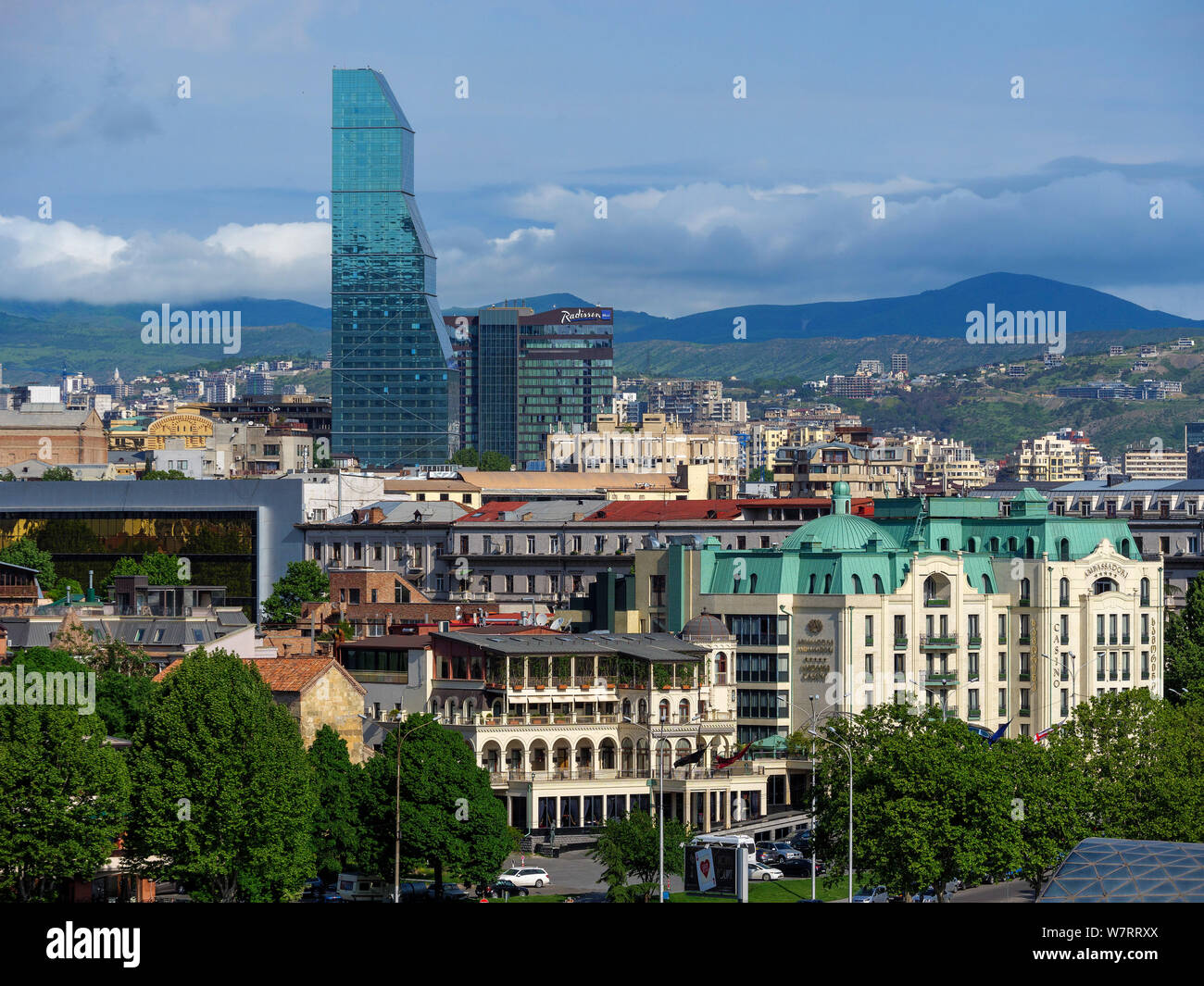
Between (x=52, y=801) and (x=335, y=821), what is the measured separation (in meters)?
14.0

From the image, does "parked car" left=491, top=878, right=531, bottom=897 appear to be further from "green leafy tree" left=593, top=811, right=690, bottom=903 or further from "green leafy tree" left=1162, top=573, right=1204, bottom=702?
"green leafy tree" left=1162, top=573, right=1204, bottom=702

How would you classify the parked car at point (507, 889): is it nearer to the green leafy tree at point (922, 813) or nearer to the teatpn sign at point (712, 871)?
the teatpn sign at point (712, 871)

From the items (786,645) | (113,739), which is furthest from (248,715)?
(786,645)

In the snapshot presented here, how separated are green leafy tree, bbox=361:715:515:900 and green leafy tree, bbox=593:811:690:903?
179 inches

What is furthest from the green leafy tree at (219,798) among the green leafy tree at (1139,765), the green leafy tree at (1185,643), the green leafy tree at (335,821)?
the green leafy tree at (1185,643)

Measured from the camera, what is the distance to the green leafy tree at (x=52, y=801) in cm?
8244

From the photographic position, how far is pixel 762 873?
104m

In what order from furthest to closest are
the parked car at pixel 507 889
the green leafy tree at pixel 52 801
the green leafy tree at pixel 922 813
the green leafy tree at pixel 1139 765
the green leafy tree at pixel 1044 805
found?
1. the green leafy tree at pixel 1139 765
2. the parked car at pixel 507 889
3. the green leafy tree at pixel 1044 805
4. the green leafy tree at pixel 922 813
5. the green leafy tree at pixel 52 801

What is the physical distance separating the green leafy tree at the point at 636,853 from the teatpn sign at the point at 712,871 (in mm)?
1518

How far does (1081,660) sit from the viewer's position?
143m

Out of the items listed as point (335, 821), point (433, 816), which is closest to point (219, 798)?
point (335, 821)

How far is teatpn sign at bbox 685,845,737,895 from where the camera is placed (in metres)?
95.1

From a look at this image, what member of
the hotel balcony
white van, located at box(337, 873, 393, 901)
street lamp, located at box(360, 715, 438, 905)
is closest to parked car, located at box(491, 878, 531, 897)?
street lamp, located at box(360, 715, 438, 905)
